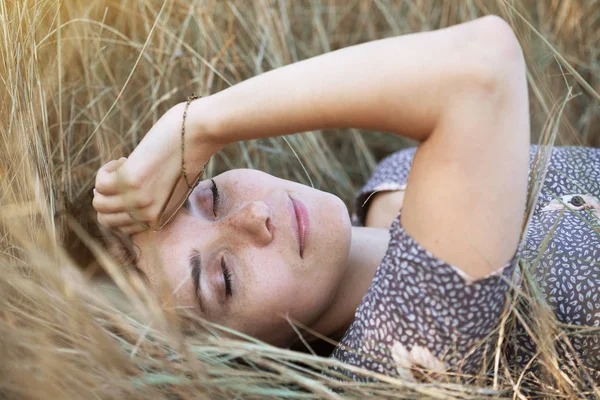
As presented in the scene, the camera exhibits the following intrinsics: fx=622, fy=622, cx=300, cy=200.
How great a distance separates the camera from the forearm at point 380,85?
1056mm

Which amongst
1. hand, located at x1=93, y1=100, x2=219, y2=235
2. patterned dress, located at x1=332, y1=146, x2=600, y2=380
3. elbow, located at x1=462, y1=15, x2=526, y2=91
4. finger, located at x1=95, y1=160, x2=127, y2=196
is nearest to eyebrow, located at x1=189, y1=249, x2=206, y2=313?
hand, located at x1=93, y1=100, x2=219, y2=235

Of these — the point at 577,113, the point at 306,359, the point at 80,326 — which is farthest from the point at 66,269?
the point at 577,113

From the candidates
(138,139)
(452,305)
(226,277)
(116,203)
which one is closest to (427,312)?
(452,305)

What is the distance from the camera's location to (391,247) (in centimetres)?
121

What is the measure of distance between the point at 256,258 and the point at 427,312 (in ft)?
1.27

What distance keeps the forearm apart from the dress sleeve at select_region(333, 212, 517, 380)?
235mm

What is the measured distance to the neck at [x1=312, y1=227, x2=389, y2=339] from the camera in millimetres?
1518

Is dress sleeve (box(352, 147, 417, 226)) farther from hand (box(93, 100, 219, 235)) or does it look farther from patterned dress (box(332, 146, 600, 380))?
hand (box(93, 100, 219, 235))

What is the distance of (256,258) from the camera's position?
1342mm

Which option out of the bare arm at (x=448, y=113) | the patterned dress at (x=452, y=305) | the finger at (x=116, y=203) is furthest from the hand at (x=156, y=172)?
the patterned dress at (x=452, y=305)

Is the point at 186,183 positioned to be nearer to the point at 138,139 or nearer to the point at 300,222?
the point at 300,222

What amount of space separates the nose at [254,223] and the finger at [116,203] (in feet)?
0.63

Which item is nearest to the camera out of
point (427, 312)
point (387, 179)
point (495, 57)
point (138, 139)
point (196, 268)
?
point (495, 57)

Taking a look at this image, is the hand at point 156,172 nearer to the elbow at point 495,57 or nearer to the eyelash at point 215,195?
the eyelash at point 215,195
